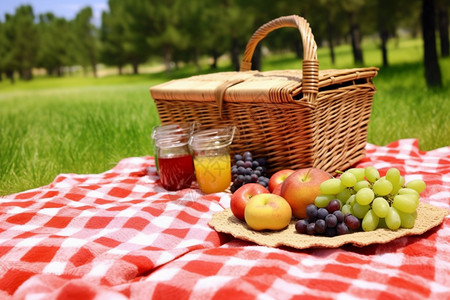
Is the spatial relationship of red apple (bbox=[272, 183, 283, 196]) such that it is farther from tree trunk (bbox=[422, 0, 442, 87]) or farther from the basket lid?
tree trunk (bbox=[422, 0, 442, 87])

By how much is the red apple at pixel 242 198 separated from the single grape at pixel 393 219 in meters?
0.47

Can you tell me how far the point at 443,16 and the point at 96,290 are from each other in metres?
10.7

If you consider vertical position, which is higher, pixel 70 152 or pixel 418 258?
pixel 70 152

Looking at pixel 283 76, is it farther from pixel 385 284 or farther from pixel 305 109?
pixel 385 284

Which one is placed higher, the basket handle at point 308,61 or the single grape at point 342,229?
the basket handle at point 308,61

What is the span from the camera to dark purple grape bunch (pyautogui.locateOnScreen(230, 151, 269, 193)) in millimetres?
1886

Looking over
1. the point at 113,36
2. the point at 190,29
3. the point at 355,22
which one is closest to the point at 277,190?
the point at 355,22

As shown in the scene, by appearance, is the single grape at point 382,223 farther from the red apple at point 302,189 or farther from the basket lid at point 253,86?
the basket lid at point 253,86

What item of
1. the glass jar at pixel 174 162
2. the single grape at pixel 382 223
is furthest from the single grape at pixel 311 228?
the glass jar at pixel 174 162

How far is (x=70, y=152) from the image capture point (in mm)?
2777

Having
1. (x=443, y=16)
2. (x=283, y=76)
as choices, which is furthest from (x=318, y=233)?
(x=443, y=16)

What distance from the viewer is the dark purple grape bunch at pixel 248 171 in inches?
74.2

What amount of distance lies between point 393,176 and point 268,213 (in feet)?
1.42

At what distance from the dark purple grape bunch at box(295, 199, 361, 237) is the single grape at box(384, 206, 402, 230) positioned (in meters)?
0.09
